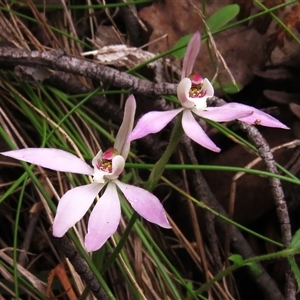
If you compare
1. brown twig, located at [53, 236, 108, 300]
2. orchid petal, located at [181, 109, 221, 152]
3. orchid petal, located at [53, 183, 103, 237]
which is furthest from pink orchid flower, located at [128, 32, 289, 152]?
brown twig, located at [53, 236, 108, 300]

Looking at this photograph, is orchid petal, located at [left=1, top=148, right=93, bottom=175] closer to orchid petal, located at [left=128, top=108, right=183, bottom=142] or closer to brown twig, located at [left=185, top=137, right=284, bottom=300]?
orchid petal, located at [left=128, top=108, right=183, bottom=142]

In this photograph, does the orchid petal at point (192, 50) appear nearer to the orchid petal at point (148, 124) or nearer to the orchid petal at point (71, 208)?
the orchid petal at point (148, 124)

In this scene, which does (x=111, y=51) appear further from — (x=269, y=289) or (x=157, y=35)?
(x=269, y=289)

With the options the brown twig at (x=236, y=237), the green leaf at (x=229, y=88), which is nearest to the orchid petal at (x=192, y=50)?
the brown twig at (x=236, y=237)

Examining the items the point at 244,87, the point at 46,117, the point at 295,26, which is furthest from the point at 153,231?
the point at 295,26

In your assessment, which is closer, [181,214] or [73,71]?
[73,71]

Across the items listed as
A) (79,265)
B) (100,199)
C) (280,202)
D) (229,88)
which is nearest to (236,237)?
(280,202)
